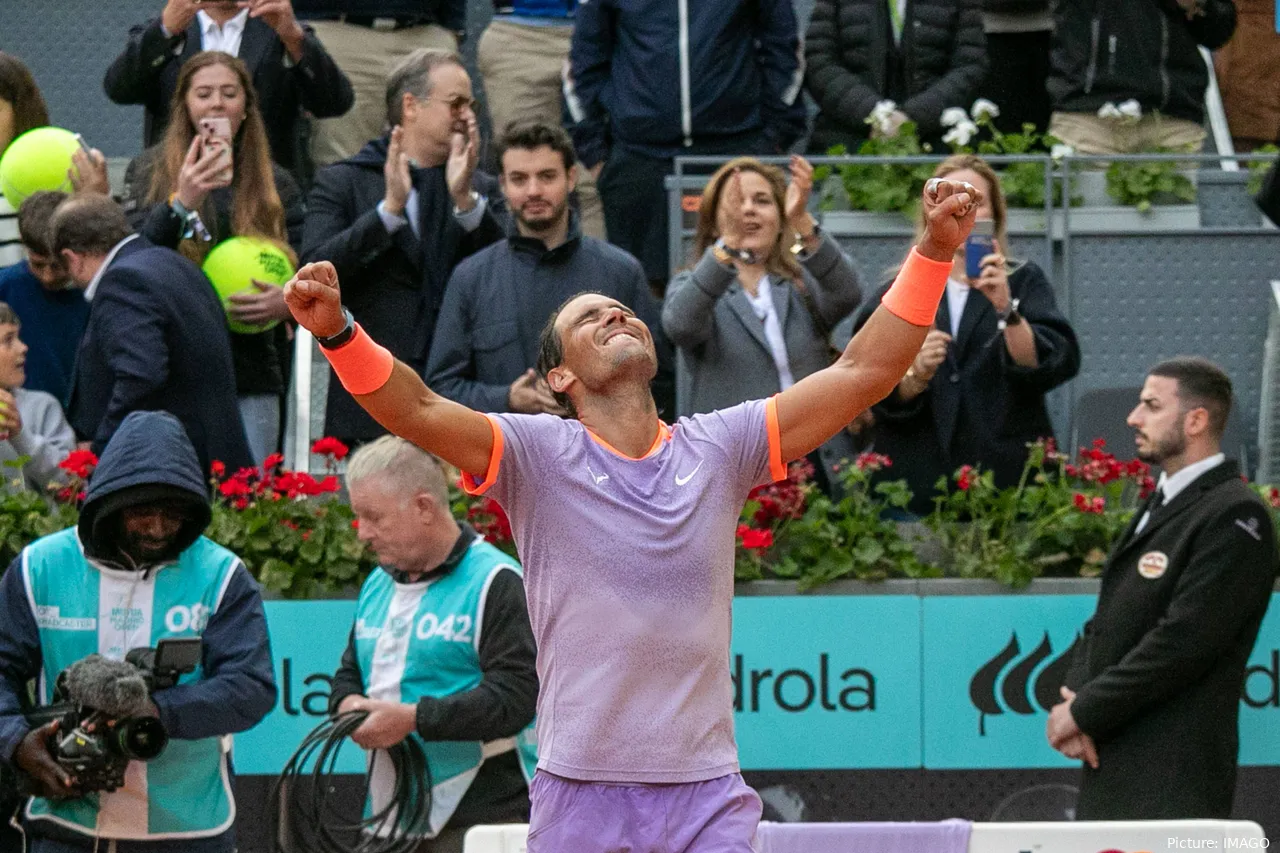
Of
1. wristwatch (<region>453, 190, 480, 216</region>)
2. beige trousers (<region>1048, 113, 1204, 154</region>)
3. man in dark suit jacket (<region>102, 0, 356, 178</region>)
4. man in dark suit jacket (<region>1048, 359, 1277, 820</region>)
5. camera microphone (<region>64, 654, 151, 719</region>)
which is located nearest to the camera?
camera microphone (<region>64, 654, 151, 719</region>)

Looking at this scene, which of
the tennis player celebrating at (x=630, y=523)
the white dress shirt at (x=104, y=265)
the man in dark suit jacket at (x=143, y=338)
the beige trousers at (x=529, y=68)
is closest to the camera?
the tennis player celebrating at (x=630, y=523)

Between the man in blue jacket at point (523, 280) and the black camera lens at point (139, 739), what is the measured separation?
247 cm

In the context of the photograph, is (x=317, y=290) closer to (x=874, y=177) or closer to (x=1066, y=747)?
(x=1066, y=747)

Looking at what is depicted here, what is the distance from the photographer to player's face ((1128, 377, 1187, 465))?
7016mm

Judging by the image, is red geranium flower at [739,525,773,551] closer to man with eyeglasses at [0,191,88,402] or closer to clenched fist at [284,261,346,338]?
man with eyeglasses at [0,191,88,402]

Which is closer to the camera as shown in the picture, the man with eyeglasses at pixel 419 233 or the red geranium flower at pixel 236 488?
the red geranium flower at pixel 236 488

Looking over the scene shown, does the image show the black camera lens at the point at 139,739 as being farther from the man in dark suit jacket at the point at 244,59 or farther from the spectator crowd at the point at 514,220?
the man in dark suit jacket at the point at 244,59

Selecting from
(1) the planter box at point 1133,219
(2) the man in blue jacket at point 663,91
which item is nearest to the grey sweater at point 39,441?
(2) the man in blue jacket at point 663,91

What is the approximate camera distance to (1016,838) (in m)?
5.79

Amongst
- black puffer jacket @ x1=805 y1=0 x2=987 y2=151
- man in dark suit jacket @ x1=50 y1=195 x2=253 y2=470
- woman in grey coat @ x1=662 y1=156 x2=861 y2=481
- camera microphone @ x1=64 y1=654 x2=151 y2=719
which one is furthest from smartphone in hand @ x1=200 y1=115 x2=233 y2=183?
black puffer jacket @ x1=805 y1=0 x2=987 y2=151

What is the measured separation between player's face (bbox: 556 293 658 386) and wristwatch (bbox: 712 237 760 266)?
3.05 metres

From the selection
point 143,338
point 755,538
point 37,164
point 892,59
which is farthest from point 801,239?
point 37,164

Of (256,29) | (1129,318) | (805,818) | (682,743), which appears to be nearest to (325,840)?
(805,818)

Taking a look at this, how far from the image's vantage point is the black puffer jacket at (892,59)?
33.4 feet
